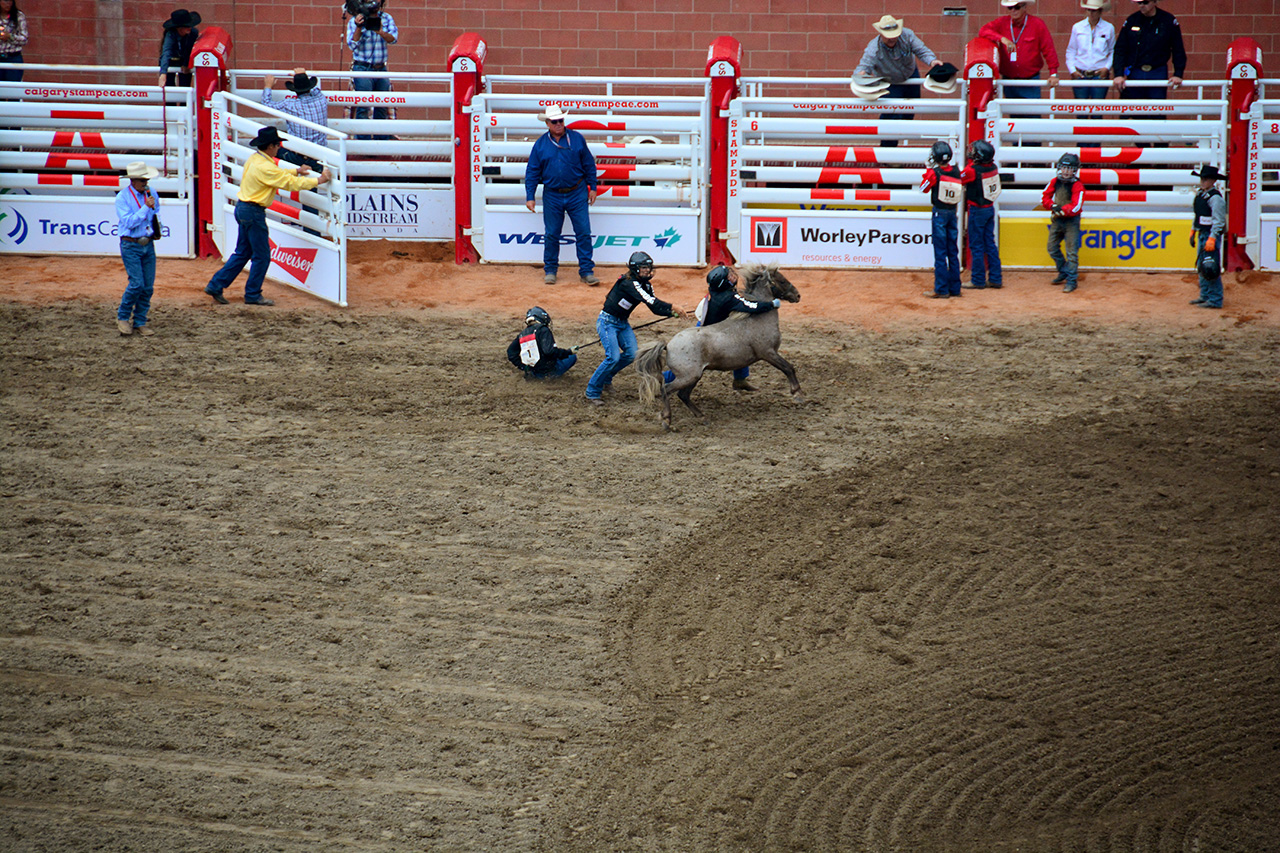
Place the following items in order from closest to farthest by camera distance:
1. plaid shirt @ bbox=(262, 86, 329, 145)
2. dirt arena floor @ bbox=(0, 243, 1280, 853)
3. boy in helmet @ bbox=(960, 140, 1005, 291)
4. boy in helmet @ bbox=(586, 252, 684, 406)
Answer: dirt arena floor @ bbox=(0, 243, 1280, 853)
boy in helmet @ bbox=(586, 252, 684, 406)
boy in helmet @ bbox=(960, 140, 1005, 291)
plaid shirt @ bbox=(262, 86, 329, 145)

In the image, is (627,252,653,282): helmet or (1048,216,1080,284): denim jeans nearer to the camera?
(627,252,653,282): helmet

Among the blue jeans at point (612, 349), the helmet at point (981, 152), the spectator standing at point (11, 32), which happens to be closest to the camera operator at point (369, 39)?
the spectator standing at point (11, 32)

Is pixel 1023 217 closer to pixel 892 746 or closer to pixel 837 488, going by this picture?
pixel 837 488

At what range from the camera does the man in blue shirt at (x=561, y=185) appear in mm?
15133

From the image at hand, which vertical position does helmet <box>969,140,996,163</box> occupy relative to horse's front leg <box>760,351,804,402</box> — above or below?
above

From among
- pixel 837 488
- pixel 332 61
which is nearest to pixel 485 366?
pixel 837 488

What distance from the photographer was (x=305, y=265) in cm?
1449

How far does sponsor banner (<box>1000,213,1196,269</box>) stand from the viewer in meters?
15.3

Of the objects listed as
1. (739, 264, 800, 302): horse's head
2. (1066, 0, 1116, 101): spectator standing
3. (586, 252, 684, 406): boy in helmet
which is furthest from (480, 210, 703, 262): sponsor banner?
(1066, 0, 1116, 101): spectator standing

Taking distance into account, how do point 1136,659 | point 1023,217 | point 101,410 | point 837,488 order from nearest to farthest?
point 1136,659
point 837,488
point 101,410
point 1023,217

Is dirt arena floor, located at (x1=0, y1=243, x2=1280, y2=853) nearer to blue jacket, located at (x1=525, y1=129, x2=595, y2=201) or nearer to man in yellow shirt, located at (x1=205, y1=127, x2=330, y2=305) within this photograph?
man in yellow shirt, located at (x1=205, y1=127, x2=330, y2=305)

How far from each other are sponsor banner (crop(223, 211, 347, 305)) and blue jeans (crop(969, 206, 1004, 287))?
7.31 metres

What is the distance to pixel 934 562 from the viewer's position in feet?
25.9

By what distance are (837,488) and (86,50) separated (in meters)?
14.9
